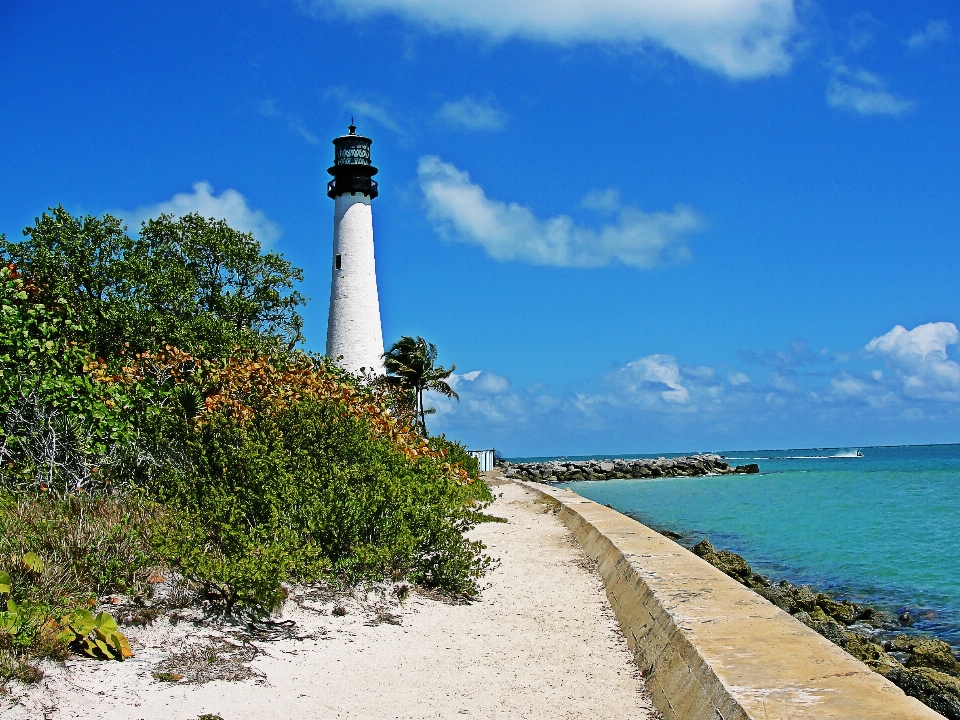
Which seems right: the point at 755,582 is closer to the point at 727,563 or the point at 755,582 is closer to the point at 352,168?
the point at 727,563

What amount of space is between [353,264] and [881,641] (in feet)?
82.8

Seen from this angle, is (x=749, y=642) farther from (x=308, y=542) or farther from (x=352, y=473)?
(x=352, y=473)

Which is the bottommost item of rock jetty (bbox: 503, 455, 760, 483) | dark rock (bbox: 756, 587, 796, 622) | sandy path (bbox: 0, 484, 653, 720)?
dark rock (bbox: 756, 587, 796, 622)

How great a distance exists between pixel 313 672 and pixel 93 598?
5.42ft

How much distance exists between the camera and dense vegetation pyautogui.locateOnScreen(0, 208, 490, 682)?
6570 millimetres

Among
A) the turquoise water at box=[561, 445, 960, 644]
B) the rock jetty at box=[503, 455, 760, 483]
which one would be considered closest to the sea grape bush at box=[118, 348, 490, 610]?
the turquoise water at box=[561, 445, 960, 644]

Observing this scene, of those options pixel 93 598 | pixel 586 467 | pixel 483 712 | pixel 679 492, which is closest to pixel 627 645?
pixel 483 712

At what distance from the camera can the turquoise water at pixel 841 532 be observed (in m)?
14.8

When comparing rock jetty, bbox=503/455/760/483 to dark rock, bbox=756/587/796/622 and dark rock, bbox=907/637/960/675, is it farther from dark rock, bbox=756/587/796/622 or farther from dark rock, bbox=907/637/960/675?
dark rock, bbox=907/637/960/675

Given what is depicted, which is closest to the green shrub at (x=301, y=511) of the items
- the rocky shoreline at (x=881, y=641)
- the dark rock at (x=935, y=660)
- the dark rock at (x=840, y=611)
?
the rocky shoreline at (x=881, y=641)

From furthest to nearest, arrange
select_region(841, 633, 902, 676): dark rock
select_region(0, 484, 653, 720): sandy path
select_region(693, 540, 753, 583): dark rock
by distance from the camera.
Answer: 1. select_region(693, 540, 753, 583): dark rock
2. select_region(841, 633, 902, 676): dark rock
3. select_region(0, 484, 653, 720): sandy path

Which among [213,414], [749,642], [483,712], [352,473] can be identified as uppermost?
[213,414]

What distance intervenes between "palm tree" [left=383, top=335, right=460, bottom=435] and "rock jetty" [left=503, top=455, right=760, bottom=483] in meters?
11.0

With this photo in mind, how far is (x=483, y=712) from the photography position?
558 centimetres
